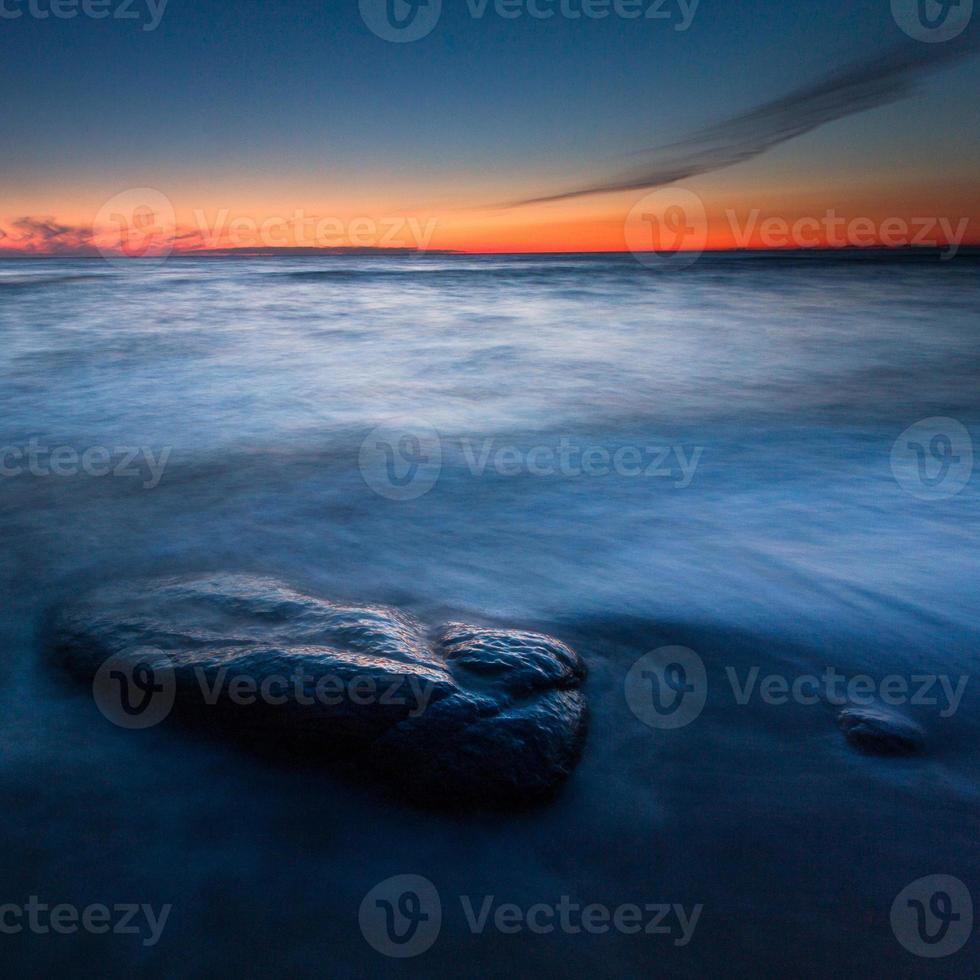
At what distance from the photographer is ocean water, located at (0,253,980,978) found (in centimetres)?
198

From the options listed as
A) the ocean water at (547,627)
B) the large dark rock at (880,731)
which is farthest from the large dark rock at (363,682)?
the large dark rock at (880,731)

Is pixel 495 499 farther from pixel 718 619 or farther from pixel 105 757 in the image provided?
pixel 105 757

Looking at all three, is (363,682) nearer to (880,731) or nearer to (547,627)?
(547,627)

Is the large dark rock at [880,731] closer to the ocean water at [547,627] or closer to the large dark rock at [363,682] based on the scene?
the ocean water at [547,627]

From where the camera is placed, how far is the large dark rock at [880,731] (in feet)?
8.36

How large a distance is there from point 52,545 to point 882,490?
5.85 metres

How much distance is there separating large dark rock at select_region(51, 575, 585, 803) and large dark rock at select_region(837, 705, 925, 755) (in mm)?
1026

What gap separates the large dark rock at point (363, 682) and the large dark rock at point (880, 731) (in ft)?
3.37

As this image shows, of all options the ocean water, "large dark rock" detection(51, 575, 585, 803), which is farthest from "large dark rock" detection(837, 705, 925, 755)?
"large dark rock" detection(51, 575, 585, 803)

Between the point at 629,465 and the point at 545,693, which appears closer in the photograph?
the point at 545,693

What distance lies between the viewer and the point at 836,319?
55.0 ft

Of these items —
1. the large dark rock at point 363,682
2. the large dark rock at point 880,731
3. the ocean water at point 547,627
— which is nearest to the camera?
the ocean water at point 547,627

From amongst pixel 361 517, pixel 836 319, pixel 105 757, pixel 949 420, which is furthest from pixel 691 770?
pixel 836 319

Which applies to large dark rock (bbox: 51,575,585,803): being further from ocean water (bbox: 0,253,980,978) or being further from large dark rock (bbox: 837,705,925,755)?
large dark rock (bbox: 837,705,925,755)
